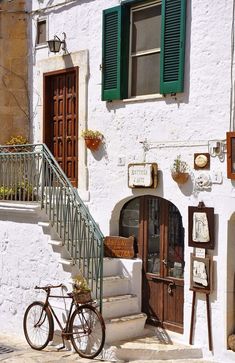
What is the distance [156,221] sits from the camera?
31.3 feet

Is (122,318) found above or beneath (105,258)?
beneath

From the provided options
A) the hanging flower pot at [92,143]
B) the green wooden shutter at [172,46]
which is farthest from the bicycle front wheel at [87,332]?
the green wooden shutter at [172,46]

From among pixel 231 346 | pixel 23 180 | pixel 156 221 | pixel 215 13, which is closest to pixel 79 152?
pixel 23 180

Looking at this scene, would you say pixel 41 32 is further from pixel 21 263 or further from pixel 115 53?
pixel 21 263

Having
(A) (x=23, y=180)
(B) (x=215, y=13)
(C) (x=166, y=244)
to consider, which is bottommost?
(C) (x=166, y=244)

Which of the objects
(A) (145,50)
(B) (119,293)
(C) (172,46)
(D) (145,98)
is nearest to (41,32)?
(A) (145,50)

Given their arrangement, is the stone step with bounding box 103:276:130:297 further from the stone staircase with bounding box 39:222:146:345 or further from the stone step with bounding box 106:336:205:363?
the stone step with bounding box 106:336:205:363

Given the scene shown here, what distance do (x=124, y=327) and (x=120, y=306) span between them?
373mm

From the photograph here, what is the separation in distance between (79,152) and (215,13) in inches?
142

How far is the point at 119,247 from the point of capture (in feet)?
32.0

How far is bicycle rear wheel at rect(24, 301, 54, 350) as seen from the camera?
8.94 metres

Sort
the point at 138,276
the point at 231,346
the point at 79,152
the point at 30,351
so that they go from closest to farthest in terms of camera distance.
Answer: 1. the point at 231,346
2. the point at 30,351
3. the point at 138,276
4. the point at 79,152

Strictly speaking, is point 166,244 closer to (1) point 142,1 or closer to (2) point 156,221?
(2) point 156,221

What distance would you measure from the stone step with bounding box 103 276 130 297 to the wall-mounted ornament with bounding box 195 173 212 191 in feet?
6.46
